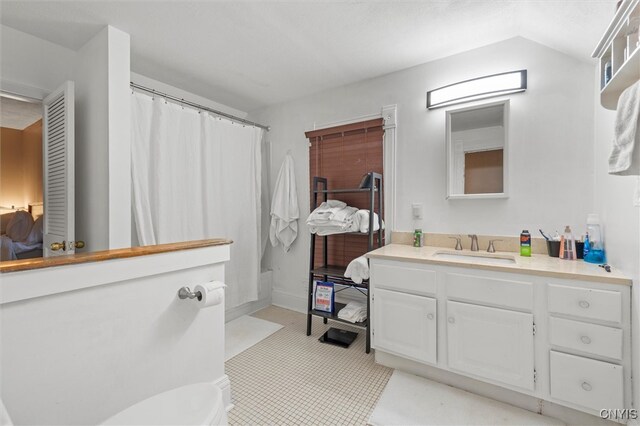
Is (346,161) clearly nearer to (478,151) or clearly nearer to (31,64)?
(478,151)

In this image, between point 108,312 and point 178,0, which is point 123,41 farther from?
point 108,312

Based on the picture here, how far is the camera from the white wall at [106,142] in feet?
5.97

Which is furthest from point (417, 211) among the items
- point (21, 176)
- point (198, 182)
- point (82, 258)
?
point (21, 176)

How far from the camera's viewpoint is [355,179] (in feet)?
8.87

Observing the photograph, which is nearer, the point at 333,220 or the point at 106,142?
the point at 106,142

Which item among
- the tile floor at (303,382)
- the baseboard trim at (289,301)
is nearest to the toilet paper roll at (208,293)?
the tile floor at (303,382)

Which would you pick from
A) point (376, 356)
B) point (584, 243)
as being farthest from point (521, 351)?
point (376, 356)

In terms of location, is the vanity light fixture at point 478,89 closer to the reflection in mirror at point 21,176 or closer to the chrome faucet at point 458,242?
the chrome faucet at point 458,242

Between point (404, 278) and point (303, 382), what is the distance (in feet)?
3.23

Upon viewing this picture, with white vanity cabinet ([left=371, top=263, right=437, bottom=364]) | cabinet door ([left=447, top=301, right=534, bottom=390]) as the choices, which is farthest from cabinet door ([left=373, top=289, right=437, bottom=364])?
cabinet door ([left=447, top=301, right=534, bottom=390])

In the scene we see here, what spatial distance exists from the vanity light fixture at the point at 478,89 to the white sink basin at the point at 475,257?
1.17m

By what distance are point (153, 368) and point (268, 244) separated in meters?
2.16

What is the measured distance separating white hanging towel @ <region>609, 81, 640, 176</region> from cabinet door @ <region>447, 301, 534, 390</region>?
2.93 feet

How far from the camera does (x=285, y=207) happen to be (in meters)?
3.02
